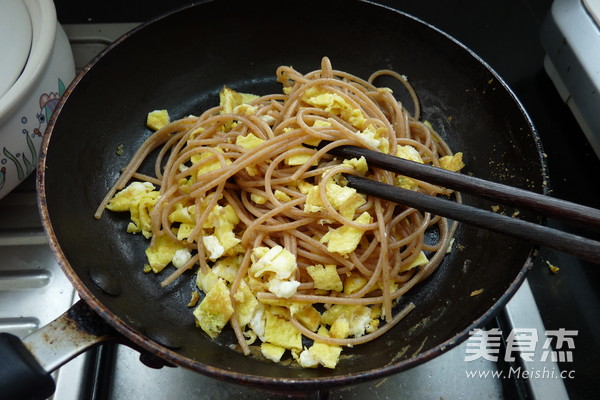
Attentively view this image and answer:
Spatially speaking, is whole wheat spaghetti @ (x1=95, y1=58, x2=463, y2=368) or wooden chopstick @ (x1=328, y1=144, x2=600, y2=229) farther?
whole wheat spaghetti @ (x1=95, y1=58, x2=463, y2=368)

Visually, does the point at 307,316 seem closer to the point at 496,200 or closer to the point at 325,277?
the point at 325,277

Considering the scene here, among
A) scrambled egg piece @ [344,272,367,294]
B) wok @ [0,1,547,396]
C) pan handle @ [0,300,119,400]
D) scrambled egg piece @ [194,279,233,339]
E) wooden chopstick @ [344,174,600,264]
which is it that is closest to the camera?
pan handle @ [0,300,119,400]

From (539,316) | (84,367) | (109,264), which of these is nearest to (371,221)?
(539,316)

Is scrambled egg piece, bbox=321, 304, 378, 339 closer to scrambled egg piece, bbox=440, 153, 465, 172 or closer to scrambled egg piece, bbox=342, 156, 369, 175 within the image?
scrambled egg piece, bbox=342, 156, 369, 175

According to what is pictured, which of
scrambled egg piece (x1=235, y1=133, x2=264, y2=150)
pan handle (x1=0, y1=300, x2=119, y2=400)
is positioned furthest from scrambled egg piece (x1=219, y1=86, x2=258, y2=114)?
pan handle (x1=0, y1=300, x2=119, y2=400)

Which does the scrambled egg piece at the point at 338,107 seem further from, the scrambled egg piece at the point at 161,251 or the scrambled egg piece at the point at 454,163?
the scrambled egg piece at the point at 161,251

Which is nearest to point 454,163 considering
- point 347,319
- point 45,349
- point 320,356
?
point 347,319

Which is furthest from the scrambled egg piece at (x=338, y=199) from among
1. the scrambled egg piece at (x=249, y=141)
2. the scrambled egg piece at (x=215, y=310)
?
the scrambled egg piece at (x=215, y=310)

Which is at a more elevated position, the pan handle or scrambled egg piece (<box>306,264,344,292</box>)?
the pan handle
